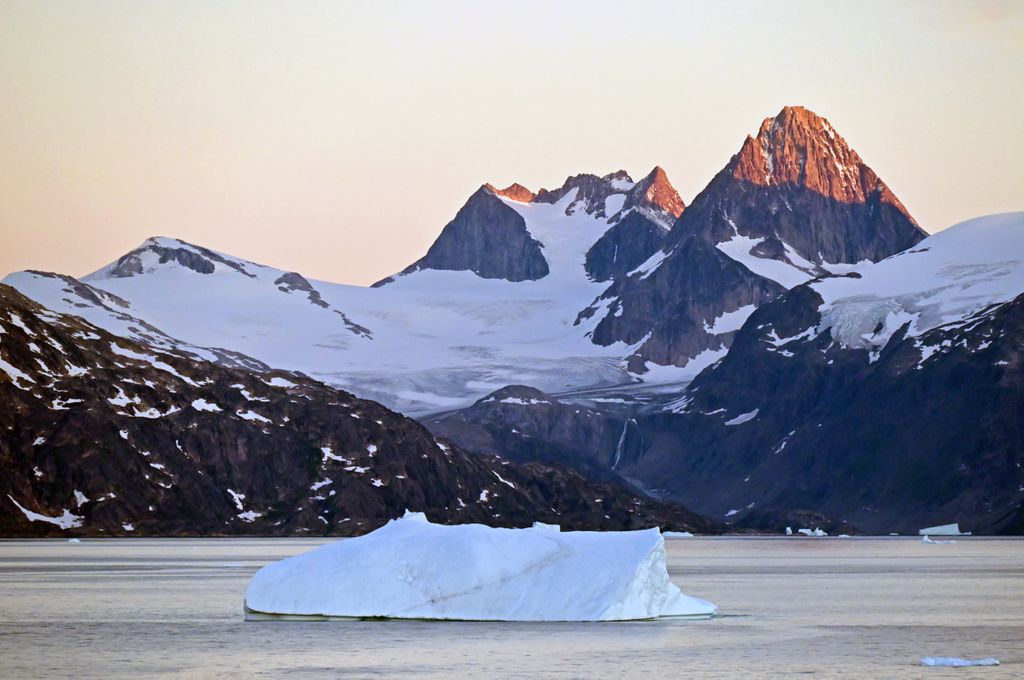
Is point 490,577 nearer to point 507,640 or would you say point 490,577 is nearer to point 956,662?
point 507,640

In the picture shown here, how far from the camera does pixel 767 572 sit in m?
162

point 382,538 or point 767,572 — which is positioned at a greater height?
point 382,538

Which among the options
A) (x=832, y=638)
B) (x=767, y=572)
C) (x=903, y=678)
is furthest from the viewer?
(x=767, y=572)

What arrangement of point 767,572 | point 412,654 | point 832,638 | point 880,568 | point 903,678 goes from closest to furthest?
point 903,678, point 412,654, point 832,638, point 767,572, point 880,568

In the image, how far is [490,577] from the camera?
79.2 m

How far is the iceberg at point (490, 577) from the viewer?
7862 centimetres

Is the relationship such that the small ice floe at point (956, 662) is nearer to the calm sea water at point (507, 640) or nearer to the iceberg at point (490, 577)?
the calm sea water at point (507, 640)

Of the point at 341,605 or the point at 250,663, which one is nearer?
the point at 250,663

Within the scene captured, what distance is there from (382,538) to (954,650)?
26.8 m

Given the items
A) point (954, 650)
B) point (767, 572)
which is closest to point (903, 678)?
point (954, 650)

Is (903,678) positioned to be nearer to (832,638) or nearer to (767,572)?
(832,638)

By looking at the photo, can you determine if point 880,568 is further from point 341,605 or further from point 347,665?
point 347,665

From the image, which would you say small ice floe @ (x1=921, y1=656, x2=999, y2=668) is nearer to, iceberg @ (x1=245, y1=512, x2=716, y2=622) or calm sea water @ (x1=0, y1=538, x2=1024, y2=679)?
calm sea water @ (x1=0, y1=538, x2=1024, y2=679)

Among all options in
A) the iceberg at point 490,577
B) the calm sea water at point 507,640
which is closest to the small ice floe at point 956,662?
the calm sea water at point 507,640
